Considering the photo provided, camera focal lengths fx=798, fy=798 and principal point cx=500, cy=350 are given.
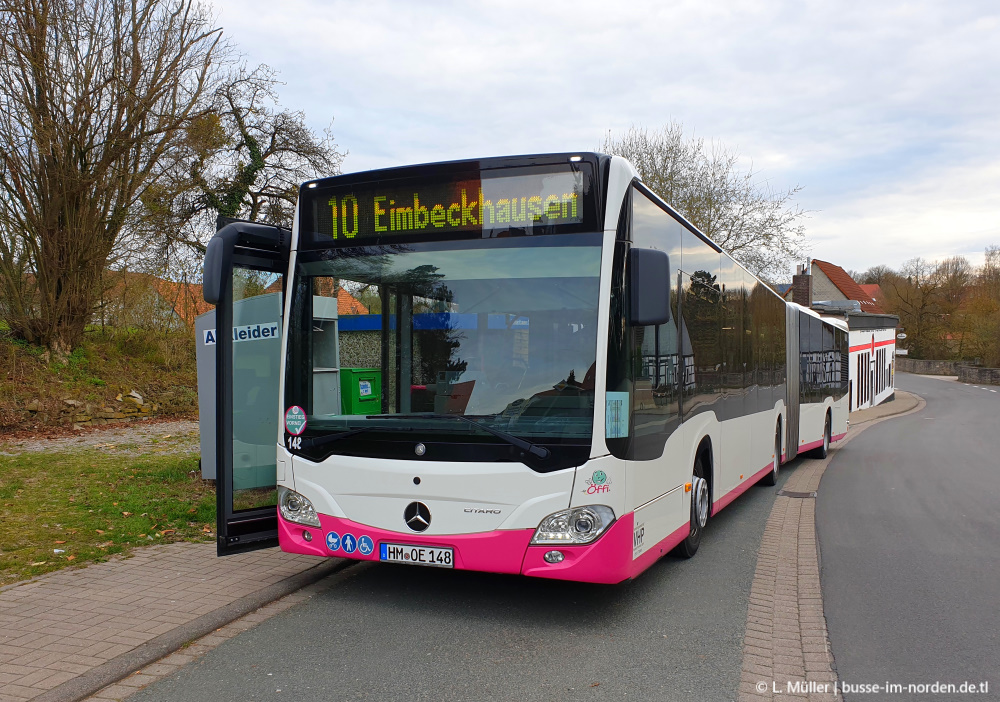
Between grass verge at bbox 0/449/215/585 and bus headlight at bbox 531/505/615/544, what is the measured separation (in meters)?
3.71

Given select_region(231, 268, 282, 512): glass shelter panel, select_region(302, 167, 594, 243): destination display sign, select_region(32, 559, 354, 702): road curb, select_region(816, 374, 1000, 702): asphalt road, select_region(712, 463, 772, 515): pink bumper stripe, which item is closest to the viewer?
select_region(32, 559, 354, 702): road curb

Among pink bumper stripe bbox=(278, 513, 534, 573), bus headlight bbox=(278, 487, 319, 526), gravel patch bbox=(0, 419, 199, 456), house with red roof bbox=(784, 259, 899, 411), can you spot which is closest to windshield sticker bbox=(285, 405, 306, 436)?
bus headlight bbox=(278, 487, 319, 526)

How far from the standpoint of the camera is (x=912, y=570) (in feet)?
22.0

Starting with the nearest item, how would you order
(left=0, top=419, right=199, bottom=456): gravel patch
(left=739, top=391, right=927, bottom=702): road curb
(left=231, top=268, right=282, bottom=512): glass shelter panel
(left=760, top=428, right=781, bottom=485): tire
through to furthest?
(left=739, top=391, right=927, bottom=702): road curb, (left=231, top=268, right=282, bottom=512): glass shelter panel, (left=760, top=428, right=781, bottom=485): tire, (left=0, top=419, right=199, bottom=456): gravel patch

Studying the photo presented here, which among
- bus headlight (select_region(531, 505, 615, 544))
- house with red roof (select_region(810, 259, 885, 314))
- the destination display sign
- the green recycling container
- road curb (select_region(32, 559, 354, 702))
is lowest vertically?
road curb (select_region(32, 559, 354, 702))

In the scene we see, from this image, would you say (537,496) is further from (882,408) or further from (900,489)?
(882,408)

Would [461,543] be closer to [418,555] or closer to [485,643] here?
[418,555]

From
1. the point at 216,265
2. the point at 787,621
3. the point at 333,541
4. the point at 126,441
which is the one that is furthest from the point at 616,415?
the point at 126,441

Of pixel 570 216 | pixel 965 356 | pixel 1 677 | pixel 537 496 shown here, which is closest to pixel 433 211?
pixel 570 216

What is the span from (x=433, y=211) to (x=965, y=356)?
75.9 m

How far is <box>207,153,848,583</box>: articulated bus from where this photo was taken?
15.4ft

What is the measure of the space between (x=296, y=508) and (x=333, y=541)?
38 cm

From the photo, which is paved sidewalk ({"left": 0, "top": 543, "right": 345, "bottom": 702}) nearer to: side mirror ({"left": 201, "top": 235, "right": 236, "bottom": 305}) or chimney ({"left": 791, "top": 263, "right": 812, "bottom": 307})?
side mirror ({"left": 201, "top": 235, "right": 236, "bottom": 305})

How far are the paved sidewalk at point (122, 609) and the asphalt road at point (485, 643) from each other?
11.2 inches
